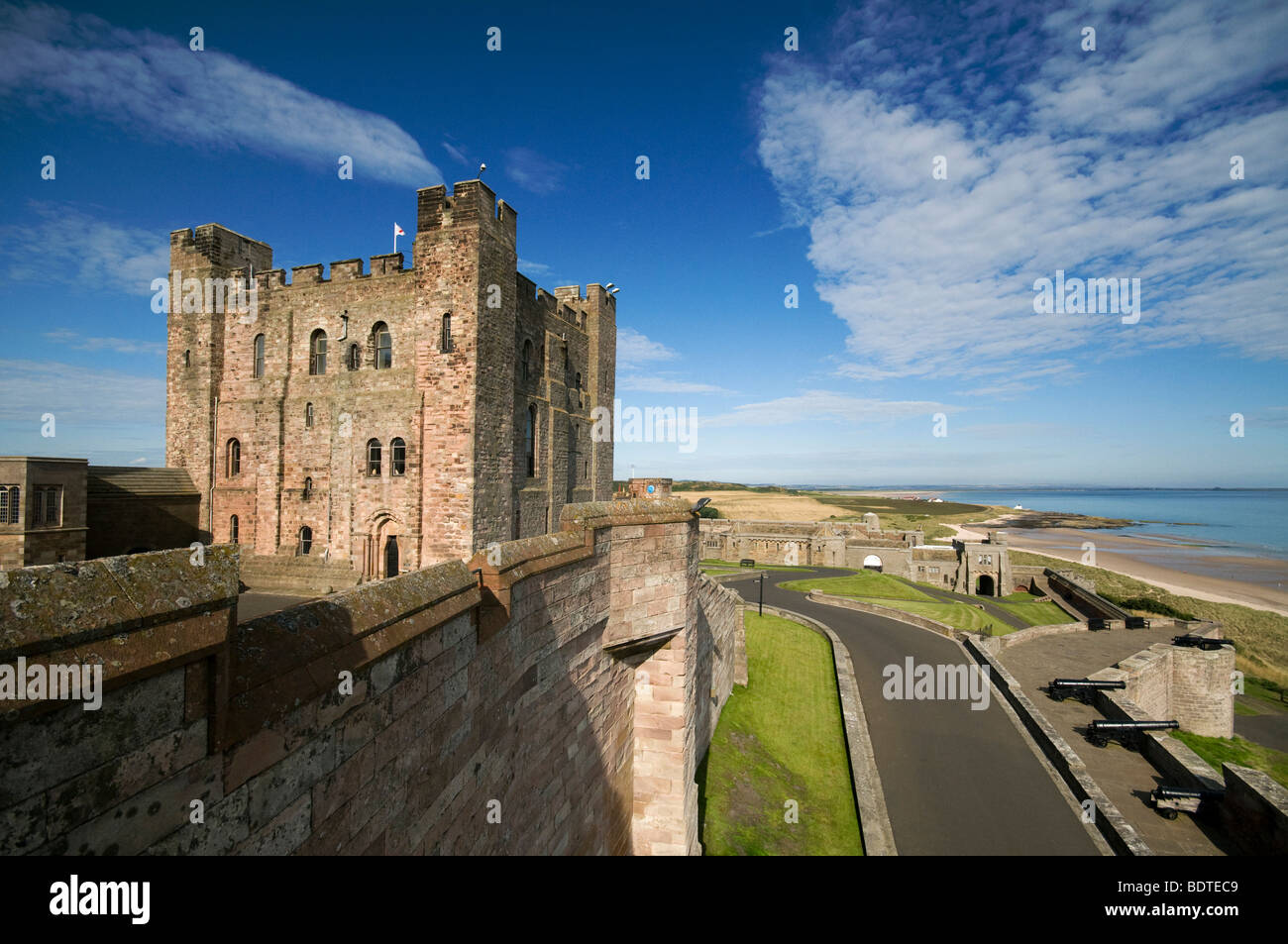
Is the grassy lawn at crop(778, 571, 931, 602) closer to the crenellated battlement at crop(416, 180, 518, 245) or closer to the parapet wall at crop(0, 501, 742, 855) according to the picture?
the crenellated battlement at crop(416, 180, 518, 245)

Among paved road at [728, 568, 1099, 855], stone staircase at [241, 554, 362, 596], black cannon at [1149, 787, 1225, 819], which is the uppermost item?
stone staircase at [241, 554, 362, 596]

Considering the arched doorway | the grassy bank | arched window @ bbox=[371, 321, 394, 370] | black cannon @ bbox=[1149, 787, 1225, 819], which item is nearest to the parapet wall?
the arched doorway

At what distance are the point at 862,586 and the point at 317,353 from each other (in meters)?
35.6

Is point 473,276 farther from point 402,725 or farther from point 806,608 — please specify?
point 806,608

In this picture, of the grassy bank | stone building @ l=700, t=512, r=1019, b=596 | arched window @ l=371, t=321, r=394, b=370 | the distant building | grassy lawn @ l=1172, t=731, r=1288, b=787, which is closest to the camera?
the distant building

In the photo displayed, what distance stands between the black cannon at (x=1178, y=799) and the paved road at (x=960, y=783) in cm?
293

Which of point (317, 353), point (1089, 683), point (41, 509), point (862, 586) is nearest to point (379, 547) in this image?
point (317, 353)

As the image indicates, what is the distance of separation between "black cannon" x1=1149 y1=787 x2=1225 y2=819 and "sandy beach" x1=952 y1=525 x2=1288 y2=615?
45.0 m

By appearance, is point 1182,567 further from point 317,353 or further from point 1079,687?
point 317,353

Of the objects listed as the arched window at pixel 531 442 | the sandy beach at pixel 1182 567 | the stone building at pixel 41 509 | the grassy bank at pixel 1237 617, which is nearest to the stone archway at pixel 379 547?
the arched window at pixel 531 442

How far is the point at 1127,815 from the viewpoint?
14875 millimetres

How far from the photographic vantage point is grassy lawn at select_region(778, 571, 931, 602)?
3700 centimetres

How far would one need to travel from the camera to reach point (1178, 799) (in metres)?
14.9
